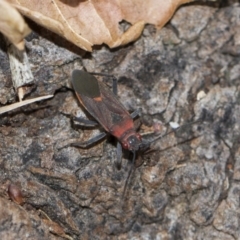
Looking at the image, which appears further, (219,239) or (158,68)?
(158,68)

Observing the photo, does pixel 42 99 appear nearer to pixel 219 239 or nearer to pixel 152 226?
pixel 152 226

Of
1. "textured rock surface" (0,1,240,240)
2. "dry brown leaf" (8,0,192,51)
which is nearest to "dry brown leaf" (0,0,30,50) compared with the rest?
"dry brown leaf" (8,0,192,51)

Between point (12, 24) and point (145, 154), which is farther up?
point (12, 24)

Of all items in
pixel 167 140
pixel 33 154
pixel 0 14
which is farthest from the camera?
pixel 167 140

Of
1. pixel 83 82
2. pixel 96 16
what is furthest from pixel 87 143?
pixel 96 16

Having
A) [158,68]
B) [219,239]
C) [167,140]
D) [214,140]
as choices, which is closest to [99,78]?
[158,68]

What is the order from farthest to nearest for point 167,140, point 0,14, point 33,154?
1. point 167,140
2. point 33,154
3. point 0,14

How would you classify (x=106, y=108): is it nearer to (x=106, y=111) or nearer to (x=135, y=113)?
(x=106, y=111)

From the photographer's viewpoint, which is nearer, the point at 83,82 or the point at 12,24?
the point at 12,24

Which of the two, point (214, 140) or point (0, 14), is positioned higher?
point (0, 14)
